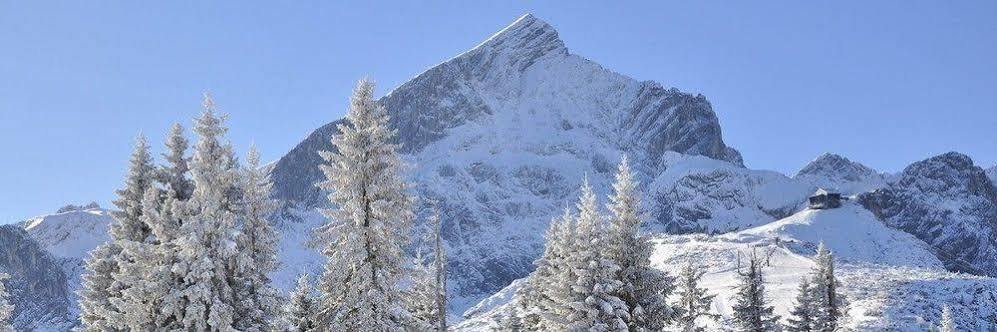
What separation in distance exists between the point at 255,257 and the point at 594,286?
1076 centimetres

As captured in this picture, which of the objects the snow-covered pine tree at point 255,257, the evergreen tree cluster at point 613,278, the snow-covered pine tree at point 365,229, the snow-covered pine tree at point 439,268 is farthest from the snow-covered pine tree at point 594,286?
the snow-covered pine tree at point 255,257

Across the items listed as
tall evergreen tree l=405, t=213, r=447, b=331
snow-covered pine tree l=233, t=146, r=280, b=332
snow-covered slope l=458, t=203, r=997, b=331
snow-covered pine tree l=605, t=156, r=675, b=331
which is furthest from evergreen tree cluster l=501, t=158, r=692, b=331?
snow-covered slope l=458, t=203, r=997, b=331

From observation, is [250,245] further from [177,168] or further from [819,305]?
[819,305]

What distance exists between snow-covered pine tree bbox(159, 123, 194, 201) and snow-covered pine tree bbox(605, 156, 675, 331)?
44.3 feet

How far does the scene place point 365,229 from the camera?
25.6 m

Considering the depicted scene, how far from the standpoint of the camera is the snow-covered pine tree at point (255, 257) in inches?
972

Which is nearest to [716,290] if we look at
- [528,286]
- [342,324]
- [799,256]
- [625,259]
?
[799,256]

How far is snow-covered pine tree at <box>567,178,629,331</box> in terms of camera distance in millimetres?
29281

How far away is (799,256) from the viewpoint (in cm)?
14900

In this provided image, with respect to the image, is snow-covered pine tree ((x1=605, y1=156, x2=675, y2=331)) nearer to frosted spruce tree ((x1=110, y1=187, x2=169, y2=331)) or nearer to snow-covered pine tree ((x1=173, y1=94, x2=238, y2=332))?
snow-covered pine tree ((x1=173, y1=94, x2=238, y2=332))

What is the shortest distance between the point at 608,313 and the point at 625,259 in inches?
81.6

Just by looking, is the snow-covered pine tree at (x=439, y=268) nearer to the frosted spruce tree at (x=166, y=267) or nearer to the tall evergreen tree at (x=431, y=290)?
the tall evergreen tree at (x=431, y=290)

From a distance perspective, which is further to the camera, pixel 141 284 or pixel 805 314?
pixel 805 314

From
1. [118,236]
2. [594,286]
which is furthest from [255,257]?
[594,286]
